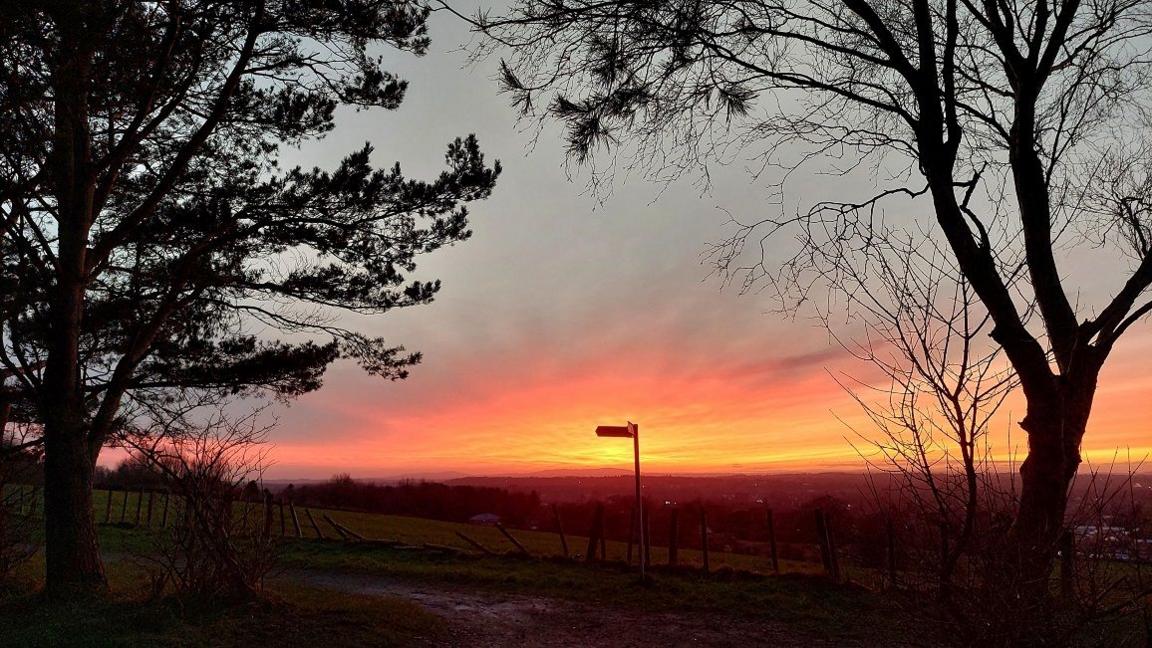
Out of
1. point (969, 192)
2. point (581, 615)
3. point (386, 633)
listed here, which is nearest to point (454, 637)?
point (386, 633)

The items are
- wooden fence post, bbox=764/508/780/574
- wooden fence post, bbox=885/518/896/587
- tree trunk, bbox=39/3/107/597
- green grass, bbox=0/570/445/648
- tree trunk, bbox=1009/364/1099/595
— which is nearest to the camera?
wooden fence post, bbox=885/518/896/587

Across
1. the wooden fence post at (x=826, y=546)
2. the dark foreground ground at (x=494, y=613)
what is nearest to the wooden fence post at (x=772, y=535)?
the wooden fence post at (x=826, y=546)

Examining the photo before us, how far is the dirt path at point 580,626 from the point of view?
8531 millimetres

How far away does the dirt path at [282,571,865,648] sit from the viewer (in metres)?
8.53

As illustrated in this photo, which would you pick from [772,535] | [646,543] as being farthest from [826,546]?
[646,543]

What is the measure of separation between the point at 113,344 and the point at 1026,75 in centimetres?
1290

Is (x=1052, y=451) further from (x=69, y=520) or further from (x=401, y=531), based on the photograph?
(x=401, y=531)

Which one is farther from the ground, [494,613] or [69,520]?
[69,520]

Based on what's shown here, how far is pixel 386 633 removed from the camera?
312 inches

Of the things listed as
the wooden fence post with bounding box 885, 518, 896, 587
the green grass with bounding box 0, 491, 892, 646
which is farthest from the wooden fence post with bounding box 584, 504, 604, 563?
the wooden fence post with bounding box 885, 518, 896, 587

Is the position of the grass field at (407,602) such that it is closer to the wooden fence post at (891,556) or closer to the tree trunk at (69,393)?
the wooden fence post at (891,556)

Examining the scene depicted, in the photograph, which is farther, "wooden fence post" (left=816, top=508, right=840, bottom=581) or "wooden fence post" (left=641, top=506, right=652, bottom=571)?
"wooden fence post" (left=641, top=506, right=652, bottom=571)

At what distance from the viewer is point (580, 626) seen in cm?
941

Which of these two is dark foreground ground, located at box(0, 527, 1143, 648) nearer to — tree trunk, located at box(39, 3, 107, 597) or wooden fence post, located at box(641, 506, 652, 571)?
wooden fence post, located at box(641, 506, 652, 571)
